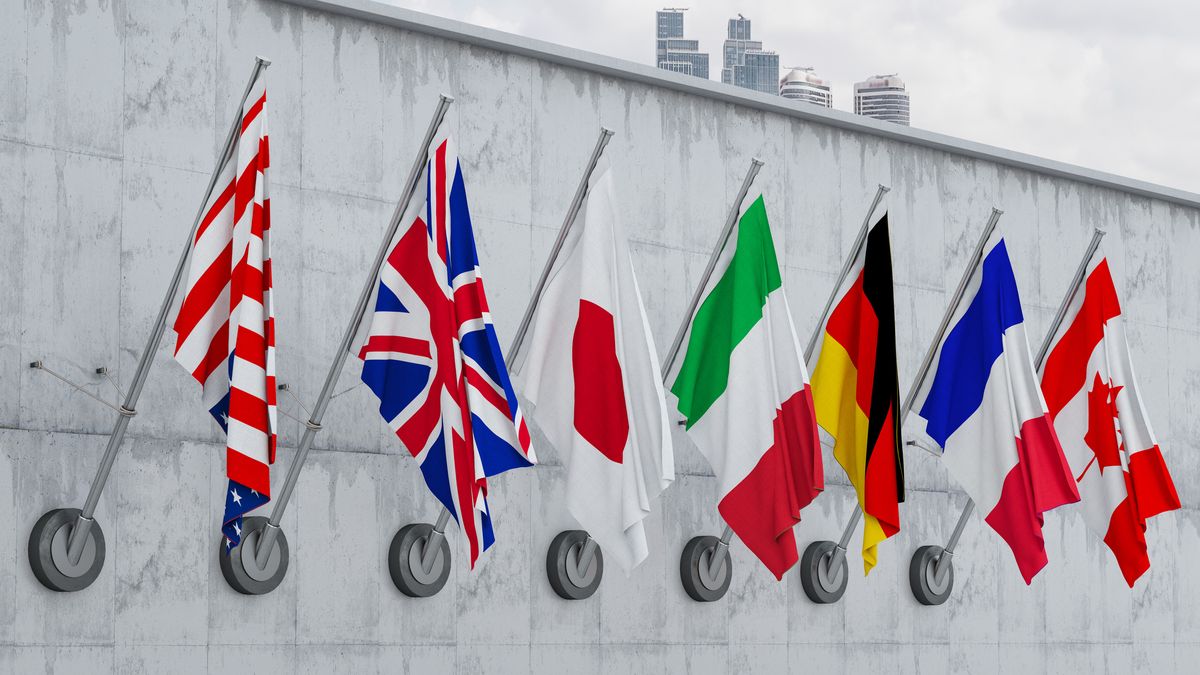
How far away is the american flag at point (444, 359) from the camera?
11031 millimetres

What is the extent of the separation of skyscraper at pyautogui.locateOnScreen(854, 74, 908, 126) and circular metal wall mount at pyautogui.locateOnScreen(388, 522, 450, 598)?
3877 inches

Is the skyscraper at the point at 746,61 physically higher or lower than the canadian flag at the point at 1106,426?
higher

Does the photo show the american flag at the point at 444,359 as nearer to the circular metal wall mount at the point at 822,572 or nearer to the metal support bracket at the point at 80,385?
the metal support bracket at the point at 80,385

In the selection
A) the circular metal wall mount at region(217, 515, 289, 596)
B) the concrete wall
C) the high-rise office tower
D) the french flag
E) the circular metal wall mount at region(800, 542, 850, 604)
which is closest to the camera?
the concrete wall

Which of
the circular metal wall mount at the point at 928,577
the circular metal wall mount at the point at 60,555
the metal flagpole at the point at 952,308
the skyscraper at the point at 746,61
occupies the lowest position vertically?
the circular metal wall mount at the point at 928,577

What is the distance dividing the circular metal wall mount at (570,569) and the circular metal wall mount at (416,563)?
37.8 inches

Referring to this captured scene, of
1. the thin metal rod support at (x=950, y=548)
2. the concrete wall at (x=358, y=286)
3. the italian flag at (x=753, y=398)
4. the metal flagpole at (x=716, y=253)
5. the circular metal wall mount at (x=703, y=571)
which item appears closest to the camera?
the concrete wall at (x=358, y=286)

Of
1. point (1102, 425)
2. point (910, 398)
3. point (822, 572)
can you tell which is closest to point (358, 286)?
point (910, 398)

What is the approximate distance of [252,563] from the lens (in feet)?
38.8

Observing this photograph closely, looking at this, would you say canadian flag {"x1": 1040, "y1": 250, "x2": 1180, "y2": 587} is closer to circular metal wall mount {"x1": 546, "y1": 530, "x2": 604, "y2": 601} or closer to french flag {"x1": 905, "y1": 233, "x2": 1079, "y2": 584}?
french flag {"x1": 905, "y1": 233, "x2": 1079, "y2": 584}

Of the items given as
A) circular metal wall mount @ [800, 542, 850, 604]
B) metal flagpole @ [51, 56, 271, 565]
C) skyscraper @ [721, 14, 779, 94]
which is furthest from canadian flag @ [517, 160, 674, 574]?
skyscraper @ [721, 14, 779, 94]

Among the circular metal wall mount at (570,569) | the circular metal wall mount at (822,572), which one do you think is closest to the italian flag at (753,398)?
the circular metal wall mount at (570,569)

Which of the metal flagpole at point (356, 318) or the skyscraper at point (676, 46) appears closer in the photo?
the metal flagpole at point (356, 318)

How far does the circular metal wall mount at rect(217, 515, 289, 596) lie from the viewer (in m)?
11.7
